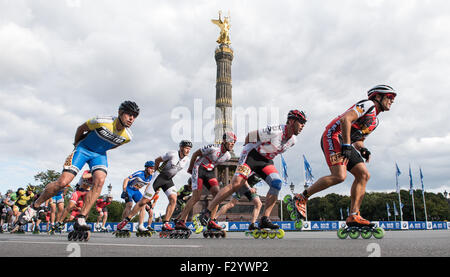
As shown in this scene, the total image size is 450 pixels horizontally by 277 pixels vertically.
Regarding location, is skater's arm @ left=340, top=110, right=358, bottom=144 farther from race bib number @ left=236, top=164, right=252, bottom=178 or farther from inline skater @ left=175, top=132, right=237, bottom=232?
inline skater @ left=175, top=132, right=237, bottom=232

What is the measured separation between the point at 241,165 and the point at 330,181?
7.05ft

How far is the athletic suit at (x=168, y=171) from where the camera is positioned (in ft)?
31.0

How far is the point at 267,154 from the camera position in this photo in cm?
720

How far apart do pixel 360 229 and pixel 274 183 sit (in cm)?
197

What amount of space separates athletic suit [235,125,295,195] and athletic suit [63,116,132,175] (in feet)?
8.31

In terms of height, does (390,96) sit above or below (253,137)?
above

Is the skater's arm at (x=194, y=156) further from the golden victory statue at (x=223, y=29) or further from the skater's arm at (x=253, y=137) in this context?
the golden victory statue at (x=223, y=29)

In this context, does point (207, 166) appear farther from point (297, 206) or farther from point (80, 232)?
point (80, 232)

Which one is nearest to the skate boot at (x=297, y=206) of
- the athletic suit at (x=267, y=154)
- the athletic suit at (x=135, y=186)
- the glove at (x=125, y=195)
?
the athletic suit at (x=267, y=154)

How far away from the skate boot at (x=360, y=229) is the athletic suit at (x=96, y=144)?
3955 millimetres

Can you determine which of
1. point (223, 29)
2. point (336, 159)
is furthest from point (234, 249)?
point (223, 29)

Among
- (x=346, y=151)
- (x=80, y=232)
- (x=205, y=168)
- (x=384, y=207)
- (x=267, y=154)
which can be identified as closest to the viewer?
(x=346, y=151)

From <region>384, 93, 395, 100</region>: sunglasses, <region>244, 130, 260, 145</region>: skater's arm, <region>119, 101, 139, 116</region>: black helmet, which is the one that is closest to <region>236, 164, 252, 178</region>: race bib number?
<region>244, 130, 260, 145</region>: skater's arm
